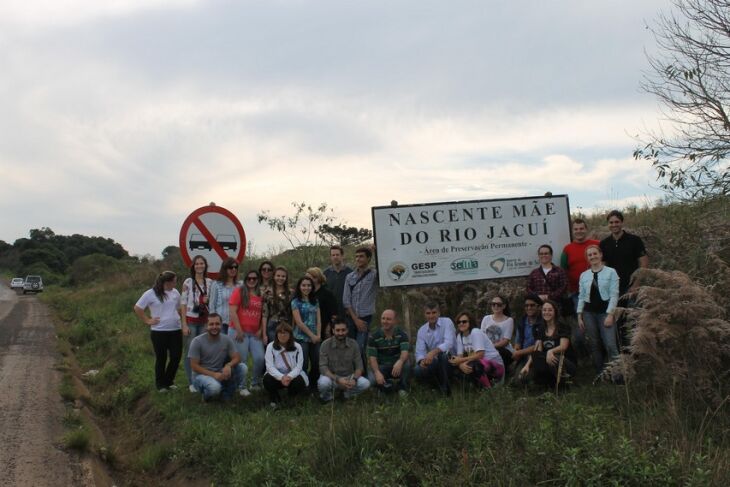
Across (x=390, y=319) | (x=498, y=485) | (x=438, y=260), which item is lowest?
(x=498, y=485)

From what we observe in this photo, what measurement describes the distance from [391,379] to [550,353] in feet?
6.37

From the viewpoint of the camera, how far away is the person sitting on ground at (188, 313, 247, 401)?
8.25m

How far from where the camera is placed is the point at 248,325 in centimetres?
880

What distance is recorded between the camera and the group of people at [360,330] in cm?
799

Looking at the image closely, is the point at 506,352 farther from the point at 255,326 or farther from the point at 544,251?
the point at 255,326

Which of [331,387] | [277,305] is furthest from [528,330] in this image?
[277,305]

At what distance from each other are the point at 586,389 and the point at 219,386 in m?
4.31

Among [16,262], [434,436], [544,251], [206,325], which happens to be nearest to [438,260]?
[544,251]

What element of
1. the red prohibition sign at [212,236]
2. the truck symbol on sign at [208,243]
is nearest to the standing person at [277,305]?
the red prohibition sign at [212,236]

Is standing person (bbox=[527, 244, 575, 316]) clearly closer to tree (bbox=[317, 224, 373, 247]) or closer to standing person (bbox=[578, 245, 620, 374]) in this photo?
standing person (bbox=[578, 245, 620, 374])

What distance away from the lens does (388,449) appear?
5.18 metres

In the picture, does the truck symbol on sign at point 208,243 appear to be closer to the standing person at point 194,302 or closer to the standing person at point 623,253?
the standing person at point 194,302

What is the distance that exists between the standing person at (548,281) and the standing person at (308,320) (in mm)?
2830

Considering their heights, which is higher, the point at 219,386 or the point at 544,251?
the point at 544,251
